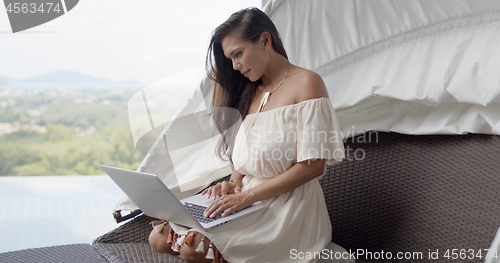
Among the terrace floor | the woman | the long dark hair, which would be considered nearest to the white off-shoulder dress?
the woman

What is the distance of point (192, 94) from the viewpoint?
71.5 inches

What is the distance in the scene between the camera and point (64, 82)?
429cm

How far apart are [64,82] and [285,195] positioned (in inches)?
147

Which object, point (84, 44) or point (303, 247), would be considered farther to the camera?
point (84, 44)

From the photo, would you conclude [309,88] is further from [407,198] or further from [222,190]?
[407,198]

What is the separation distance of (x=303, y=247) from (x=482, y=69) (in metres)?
0.84

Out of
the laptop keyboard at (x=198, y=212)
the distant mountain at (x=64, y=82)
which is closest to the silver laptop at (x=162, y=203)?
the laptop keyboard at (x=198, y=212)

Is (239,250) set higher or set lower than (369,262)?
higher

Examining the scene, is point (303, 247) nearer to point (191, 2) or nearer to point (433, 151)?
point (433, 151)

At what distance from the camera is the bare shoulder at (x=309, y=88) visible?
1336 millimetres

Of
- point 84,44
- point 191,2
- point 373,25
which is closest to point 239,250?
point 373,25

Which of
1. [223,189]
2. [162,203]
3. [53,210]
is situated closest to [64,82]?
[53,210]

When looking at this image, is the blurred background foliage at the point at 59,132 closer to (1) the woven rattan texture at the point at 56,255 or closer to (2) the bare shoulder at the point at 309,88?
(1) the woven rattan texture at the point at 56,255

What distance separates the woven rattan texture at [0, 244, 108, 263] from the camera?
4.69 feet
